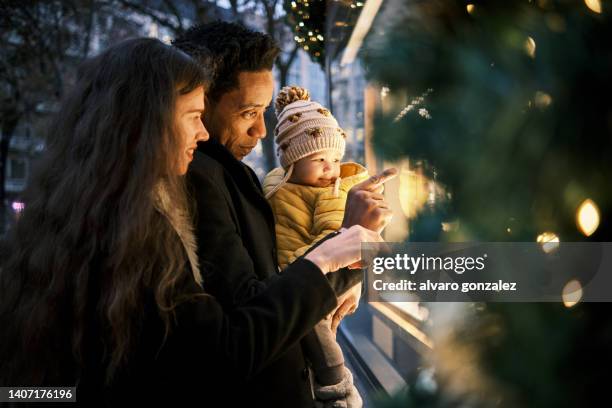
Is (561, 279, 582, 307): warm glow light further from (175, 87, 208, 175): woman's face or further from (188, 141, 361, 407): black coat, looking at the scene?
(175, 87, 208, 175): woman's face

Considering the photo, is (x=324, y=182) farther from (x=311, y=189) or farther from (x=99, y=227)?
(x=99, y=227)

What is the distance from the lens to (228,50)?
61.2 inches

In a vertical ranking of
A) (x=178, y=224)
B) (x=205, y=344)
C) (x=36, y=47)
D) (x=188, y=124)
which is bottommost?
(x=205, y=344)

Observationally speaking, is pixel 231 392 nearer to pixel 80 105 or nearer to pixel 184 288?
pixel 184 288

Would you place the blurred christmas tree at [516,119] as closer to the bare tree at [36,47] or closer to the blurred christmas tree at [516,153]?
the blurred christmas tree at [516,153]

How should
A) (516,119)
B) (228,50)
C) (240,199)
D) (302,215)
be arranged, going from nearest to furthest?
(516,119) < (240,199) < (228,50) < (302,215)

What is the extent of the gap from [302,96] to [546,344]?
1.82 metres

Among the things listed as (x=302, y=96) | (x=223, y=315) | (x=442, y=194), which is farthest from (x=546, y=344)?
(x=302, y=96)

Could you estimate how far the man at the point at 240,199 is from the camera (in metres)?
1.26

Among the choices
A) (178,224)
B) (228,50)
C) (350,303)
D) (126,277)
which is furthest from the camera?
(350,303)

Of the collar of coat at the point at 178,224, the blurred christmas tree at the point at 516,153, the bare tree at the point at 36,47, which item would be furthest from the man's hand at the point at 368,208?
the bare tree at the point at 36,47

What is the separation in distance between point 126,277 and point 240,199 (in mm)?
443

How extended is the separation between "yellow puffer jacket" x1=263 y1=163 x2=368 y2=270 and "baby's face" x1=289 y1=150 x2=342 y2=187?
3 centimetres

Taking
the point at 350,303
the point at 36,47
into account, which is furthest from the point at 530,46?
the point at 36,47
